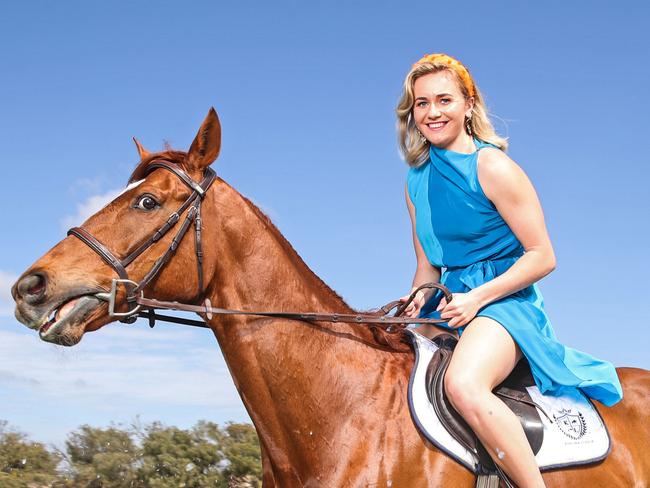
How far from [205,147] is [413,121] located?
5.83 feet

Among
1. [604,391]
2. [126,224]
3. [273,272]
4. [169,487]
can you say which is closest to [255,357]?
[273,272]

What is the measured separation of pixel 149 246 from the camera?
162 inches

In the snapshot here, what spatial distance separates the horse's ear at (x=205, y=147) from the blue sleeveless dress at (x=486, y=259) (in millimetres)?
1561

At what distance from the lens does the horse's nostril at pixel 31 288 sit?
3.95m

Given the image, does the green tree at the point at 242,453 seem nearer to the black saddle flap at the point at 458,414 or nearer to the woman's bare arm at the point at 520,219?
the black saddle flap at the point at 458,414

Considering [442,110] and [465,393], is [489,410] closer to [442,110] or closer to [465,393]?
[465,393]

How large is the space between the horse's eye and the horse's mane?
0.29 metres

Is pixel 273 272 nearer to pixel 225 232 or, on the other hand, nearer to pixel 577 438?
pixel 225 232

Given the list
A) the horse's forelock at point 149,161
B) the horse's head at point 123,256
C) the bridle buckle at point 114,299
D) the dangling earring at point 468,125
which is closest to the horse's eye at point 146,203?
the horse's head at point 123,256

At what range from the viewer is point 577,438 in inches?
179

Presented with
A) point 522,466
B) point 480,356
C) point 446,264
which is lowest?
point 522,466

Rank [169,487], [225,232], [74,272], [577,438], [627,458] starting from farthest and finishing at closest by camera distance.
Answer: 1. [169,487]
2. [627,458]
3. [577,438]
4. [225,232]
5. [74,272]

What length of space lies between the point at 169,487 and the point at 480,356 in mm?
4518

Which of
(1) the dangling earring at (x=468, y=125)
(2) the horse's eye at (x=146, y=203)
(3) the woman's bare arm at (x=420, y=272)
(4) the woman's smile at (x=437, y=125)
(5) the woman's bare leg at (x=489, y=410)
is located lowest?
(5) the woman's bare leg at (x=489, y=410)
